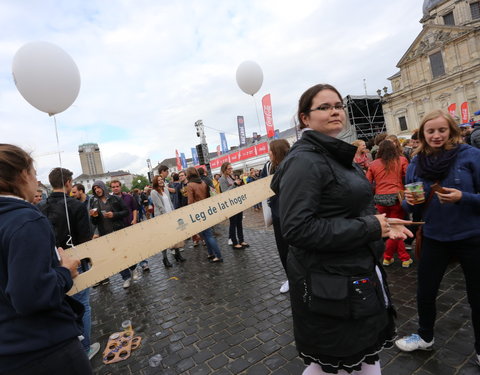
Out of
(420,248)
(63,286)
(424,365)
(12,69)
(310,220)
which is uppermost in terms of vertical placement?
(12,69)

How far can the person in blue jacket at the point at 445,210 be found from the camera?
199cm

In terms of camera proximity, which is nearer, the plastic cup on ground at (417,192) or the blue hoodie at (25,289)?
the blue hoodie at (25,289)

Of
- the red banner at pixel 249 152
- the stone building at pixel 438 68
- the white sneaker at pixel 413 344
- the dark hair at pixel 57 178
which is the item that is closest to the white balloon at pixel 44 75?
the dark hair at pixel 57 178

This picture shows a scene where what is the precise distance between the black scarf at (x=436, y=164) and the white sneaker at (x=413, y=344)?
1387 millimetres

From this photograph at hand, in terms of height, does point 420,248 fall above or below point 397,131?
below

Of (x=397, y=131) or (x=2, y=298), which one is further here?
(x=397, y=131)

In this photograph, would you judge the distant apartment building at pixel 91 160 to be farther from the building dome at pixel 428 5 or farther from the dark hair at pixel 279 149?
the dark hair at pixel 279 149

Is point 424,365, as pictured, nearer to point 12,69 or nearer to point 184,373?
point 184,373

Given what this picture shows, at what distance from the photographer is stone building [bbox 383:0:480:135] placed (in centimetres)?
3447

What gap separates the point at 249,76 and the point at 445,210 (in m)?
7.24

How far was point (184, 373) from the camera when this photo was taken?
103 inches

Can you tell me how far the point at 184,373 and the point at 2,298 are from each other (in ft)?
6.31

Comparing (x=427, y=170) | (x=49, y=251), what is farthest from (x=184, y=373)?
(x=427, y=170)

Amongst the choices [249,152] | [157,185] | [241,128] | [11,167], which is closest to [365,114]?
[241,128]
